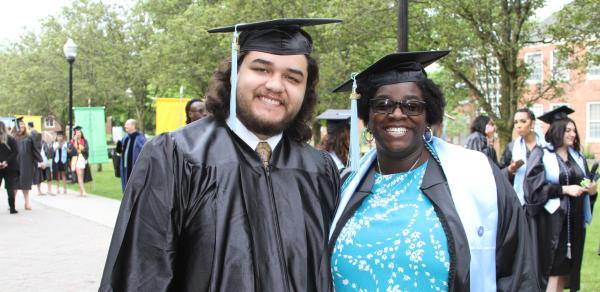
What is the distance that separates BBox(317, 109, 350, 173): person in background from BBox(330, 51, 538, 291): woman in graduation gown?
3.08 metres

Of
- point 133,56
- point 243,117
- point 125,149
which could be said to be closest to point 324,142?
point 243,117

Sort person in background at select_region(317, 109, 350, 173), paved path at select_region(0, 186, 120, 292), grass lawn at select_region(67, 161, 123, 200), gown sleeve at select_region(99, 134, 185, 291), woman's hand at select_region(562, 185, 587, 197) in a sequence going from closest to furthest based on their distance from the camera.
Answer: gown sleeve at select_region(99, 134, 185, 291)
woman's hand at select_region(562, 185, 587, 197)
person in background at select_region(317, 109, 350, 173)
paved path at select_region(0, 186, 120, 292)
grass lawn at select_region(67, 161, 123, 200)

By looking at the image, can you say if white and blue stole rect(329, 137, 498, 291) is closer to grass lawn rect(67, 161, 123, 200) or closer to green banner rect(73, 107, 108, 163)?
grass lawn rect(67, 161, 123, 200)

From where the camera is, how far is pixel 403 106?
2650 millimetres

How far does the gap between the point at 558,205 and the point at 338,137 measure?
2049mm

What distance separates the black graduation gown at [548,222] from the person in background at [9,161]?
916 centimetres

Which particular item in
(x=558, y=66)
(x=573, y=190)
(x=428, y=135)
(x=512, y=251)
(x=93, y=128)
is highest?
(x=558, y=66)

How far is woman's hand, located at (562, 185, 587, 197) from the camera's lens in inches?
217

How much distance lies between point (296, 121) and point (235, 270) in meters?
0.87

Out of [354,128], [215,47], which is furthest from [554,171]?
[215,47]

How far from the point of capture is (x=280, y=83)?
2.58m

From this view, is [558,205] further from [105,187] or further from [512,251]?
[105,187]

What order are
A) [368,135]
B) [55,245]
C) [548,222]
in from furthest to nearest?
1. [55,245]
2. [548,222]
3. [368,135]

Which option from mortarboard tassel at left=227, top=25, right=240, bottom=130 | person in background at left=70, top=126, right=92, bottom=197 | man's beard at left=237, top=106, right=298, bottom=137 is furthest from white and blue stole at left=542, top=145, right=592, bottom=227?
person in background at left=70, top=126, right=92, bottom=197
